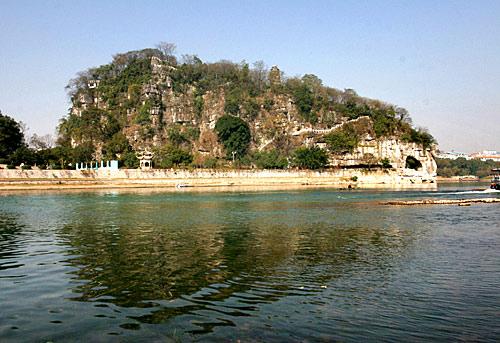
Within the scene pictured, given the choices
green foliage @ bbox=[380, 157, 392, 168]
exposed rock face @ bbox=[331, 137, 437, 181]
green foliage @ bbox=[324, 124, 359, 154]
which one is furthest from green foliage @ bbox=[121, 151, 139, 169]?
green foliage @ bbox=[380, 157, 392, 168]

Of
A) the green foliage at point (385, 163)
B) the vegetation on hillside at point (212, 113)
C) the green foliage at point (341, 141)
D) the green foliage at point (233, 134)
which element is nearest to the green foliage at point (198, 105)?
the vegetation on hillside at point (212, 113)

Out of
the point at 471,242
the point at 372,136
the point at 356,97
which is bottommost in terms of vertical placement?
the point at 471,242

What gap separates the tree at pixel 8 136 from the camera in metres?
108

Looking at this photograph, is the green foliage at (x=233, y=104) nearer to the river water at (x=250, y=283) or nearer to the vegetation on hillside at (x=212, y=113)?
the vegetation on hillside at (x=212, y=113)

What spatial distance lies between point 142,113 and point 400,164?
84426mm

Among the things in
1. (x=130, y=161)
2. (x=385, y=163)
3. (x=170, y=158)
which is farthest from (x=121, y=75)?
(x=385, y=163)

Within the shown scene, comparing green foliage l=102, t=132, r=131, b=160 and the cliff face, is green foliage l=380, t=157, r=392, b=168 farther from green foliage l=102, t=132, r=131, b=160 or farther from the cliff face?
green foliage l=102, t=132, r=131, b=160

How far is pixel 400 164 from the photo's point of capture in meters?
152

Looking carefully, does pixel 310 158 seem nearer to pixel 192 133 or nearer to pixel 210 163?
pixel 210 163

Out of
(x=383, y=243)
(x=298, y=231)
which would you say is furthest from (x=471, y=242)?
(x=298, y=231)

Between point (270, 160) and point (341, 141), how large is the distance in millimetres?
23481

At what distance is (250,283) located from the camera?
16.6 m

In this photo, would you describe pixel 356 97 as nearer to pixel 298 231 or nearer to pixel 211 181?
pixel 211 181

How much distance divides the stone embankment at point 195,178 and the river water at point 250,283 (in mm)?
69716
